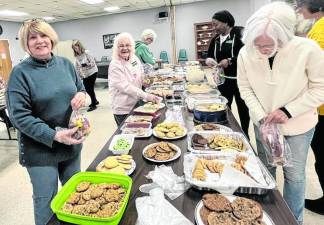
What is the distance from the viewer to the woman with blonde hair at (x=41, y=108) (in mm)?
1126

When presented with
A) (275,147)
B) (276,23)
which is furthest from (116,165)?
(276,23)

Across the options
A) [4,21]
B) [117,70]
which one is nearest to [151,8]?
[4,21]

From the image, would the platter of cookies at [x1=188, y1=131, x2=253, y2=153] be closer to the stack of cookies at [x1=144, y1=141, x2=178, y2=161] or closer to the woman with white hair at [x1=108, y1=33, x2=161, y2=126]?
the stack of cookies at [x1=144, y1=141, x2=178, y2=161]

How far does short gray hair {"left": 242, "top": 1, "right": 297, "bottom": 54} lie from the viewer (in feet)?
3.42

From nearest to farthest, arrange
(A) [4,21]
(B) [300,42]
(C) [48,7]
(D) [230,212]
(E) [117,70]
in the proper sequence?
(D) [230,212], (B) [300,42], (E) [117,70], (C) [48,7], (A) [4,21]

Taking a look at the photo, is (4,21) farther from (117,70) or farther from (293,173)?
(293,173)

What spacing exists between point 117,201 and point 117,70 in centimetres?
141

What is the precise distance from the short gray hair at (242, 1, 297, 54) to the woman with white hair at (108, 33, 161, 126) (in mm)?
1089

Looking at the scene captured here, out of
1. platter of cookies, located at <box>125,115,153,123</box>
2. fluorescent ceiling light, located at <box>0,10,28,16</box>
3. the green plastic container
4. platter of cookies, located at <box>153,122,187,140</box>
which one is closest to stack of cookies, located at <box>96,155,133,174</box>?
the green plastic container

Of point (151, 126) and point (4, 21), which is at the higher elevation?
point (4, 21)

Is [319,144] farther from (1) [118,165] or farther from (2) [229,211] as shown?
(1) [118,165]

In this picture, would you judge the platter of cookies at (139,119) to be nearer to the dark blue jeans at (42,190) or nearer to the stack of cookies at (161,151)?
the stack of cookies at (161,151)

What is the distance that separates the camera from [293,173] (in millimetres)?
1231

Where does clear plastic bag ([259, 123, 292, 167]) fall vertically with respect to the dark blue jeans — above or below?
above
